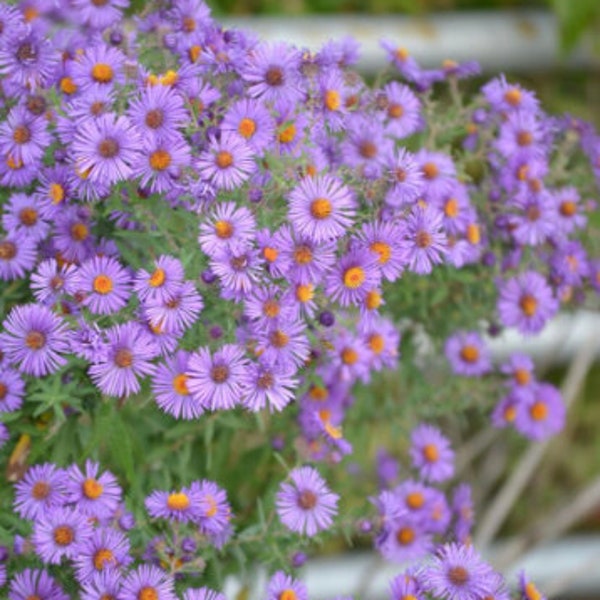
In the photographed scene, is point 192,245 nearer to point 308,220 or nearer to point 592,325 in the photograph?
point 308,220

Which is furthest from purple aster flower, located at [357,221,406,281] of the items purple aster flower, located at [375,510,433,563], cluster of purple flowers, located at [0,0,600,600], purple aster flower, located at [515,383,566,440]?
purple aster flower, located at [515,383,566,440]

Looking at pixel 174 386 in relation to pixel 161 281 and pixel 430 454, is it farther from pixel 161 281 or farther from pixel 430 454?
pixel 430 454

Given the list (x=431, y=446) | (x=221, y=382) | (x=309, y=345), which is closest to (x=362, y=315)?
(x=309, y=345)

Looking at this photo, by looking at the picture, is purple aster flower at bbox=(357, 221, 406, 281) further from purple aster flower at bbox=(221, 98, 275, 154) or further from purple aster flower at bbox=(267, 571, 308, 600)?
purple aster flower at bbox=(267, 571, 308, 600)

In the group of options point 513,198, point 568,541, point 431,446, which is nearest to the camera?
point 513,198

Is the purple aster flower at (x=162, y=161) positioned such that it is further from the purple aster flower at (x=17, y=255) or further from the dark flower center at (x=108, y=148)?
the purple aster flower at (x=17, y=255)
